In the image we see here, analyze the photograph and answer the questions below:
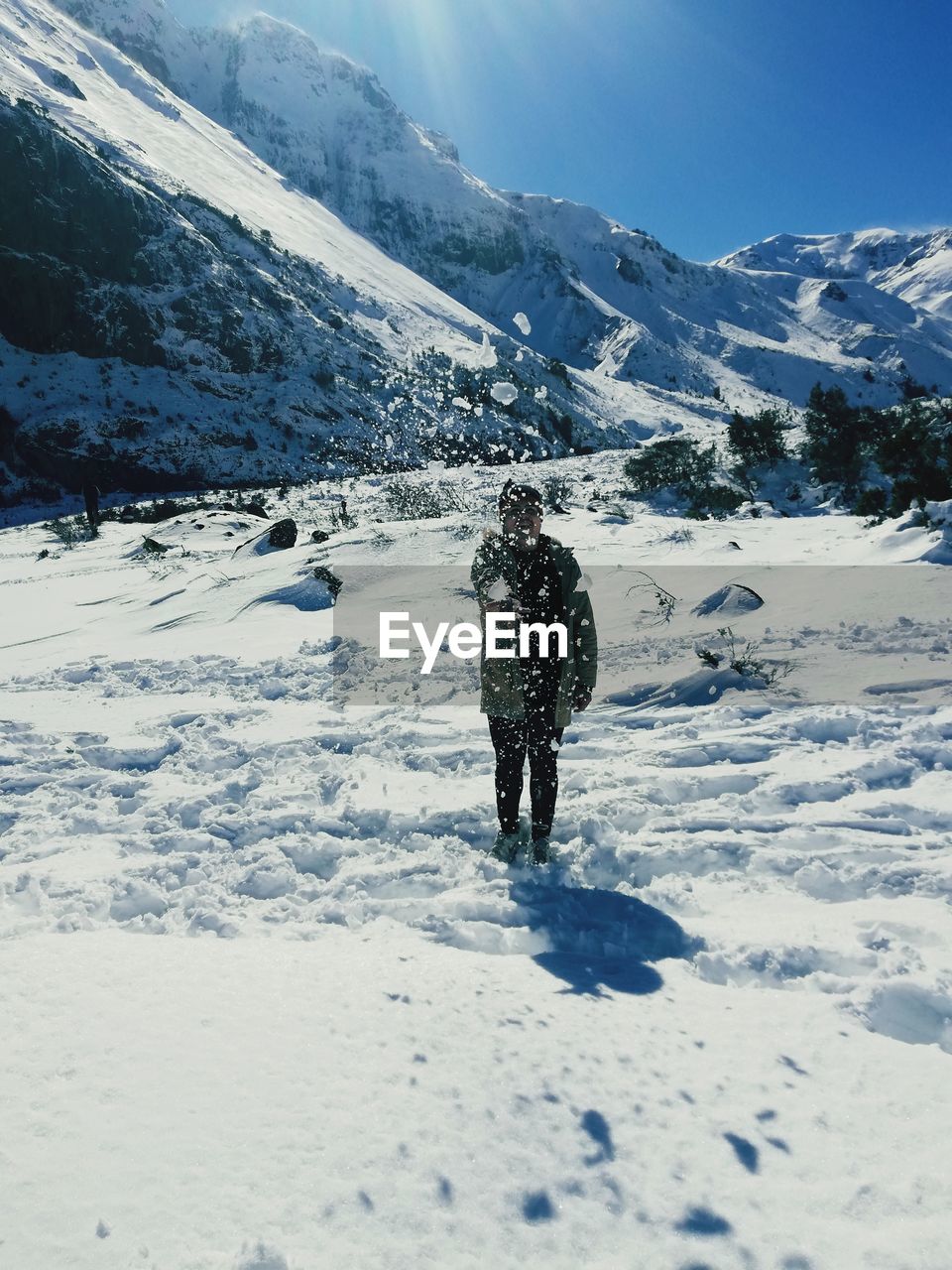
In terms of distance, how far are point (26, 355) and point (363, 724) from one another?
5643cm

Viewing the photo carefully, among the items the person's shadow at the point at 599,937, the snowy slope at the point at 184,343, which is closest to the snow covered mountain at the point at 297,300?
the snowy slope at the point at 184,343

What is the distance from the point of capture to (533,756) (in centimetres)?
354

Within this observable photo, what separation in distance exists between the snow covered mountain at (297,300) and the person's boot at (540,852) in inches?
1804

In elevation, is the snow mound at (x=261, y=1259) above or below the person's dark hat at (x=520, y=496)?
below

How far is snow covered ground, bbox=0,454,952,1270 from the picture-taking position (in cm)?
151

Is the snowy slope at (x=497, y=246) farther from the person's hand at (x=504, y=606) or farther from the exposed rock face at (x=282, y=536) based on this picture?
the person's hand at (x=504, y=606)

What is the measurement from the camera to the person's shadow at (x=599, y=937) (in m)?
2.55

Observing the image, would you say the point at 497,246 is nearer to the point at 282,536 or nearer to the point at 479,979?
the point at 282,536

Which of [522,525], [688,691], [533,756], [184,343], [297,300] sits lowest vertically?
[688,691]

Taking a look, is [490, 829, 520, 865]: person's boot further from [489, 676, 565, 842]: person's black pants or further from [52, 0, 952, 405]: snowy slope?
[52, 0, 952, 405]: snowy slope

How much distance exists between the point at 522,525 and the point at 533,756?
1.16 meters

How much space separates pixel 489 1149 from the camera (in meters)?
1.68

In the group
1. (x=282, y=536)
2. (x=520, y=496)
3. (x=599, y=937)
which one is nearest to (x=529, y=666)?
(x=520, y=496)

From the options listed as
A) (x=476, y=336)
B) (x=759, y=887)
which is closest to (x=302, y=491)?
(x=759, y=887)
